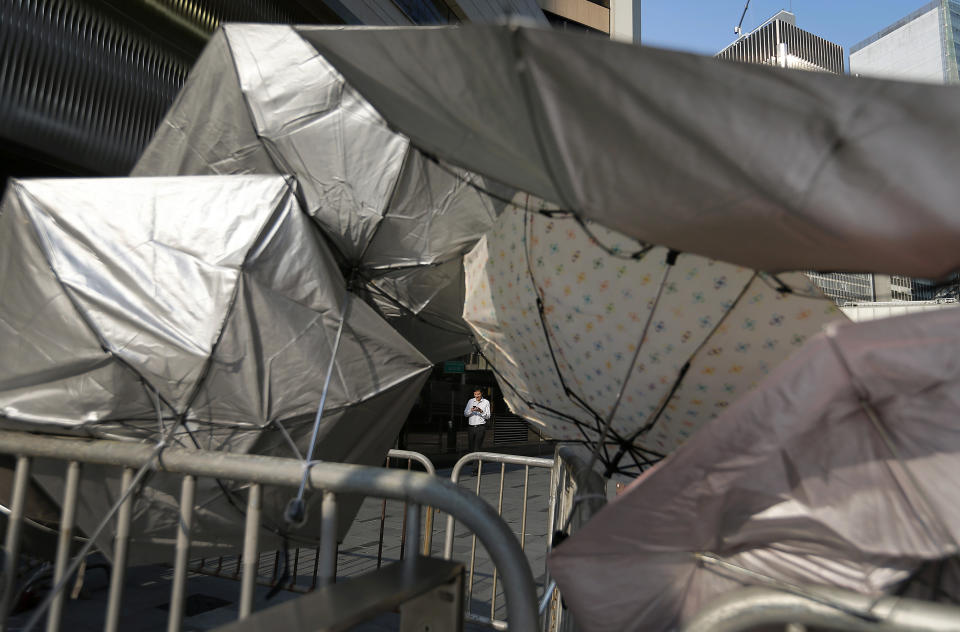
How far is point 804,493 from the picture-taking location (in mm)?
1431

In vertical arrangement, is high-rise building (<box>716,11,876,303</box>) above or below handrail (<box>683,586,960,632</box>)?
above

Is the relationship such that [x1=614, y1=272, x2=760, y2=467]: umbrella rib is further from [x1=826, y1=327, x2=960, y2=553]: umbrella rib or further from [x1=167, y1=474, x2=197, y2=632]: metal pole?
[x1=167, y1=474, x2=197, y2=632]: metal pole

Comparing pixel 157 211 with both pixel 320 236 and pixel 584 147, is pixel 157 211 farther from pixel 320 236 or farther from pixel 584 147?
pixel 584 147

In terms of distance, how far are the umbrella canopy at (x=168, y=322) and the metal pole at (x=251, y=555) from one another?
592 millimetres

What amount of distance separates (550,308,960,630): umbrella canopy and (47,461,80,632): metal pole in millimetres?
1708

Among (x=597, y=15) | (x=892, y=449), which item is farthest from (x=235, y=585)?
(x=597, y=15)

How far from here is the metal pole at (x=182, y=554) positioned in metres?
1.93

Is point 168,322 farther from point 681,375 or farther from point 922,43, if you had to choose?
point 922,43

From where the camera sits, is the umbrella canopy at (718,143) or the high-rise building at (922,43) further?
the high-rise building at (922,43)

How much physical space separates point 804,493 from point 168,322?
2.37 metres

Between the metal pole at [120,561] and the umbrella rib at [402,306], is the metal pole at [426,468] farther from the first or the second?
the metal pole at [120,561]

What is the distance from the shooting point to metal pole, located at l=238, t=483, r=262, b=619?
182cm

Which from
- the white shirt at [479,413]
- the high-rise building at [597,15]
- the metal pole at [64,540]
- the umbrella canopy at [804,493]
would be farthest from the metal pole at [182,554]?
the high-rise building at [597,15]

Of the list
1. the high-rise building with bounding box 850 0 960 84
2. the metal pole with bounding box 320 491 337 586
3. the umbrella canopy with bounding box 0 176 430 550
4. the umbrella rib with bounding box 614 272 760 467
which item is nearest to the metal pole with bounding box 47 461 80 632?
the umbrella canopy with bounding box 0 176 430 550
